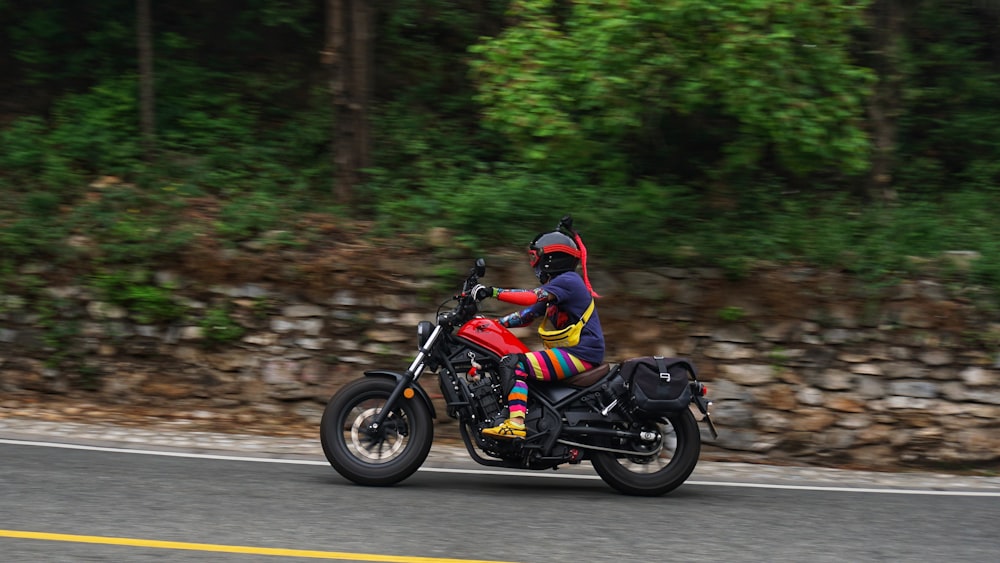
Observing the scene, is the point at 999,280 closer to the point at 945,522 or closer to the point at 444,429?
the point at 945,522

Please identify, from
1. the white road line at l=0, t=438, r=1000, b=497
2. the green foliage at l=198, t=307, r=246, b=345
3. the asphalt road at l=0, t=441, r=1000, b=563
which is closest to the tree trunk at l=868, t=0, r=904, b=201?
the white road line at l=0, t=438, r=1000, b=497

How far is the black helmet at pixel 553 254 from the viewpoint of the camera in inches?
309

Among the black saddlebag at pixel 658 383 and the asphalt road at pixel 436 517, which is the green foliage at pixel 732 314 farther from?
the black saddlebag at pixel 658 383

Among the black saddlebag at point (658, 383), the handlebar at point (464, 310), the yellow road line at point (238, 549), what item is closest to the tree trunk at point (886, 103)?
the black saddlebag at point (658, 383)

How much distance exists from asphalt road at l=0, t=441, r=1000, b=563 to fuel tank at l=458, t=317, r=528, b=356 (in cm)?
107

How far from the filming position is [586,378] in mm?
7773

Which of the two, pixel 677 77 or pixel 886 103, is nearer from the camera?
pixel 677 77

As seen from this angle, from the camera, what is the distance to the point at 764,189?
12227 millimetres

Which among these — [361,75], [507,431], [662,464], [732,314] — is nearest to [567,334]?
[507,431]

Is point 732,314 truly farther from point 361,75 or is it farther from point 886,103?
point 361,75

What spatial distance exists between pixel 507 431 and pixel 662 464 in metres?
1.25

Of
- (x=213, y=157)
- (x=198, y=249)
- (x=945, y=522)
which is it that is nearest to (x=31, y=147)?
(x=213, y=157)

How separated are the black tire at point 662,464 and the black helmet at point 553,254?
139cm

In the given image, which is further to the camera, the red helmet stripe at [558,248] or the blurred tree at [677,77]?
Answer: the blurred tree at [677,77]
